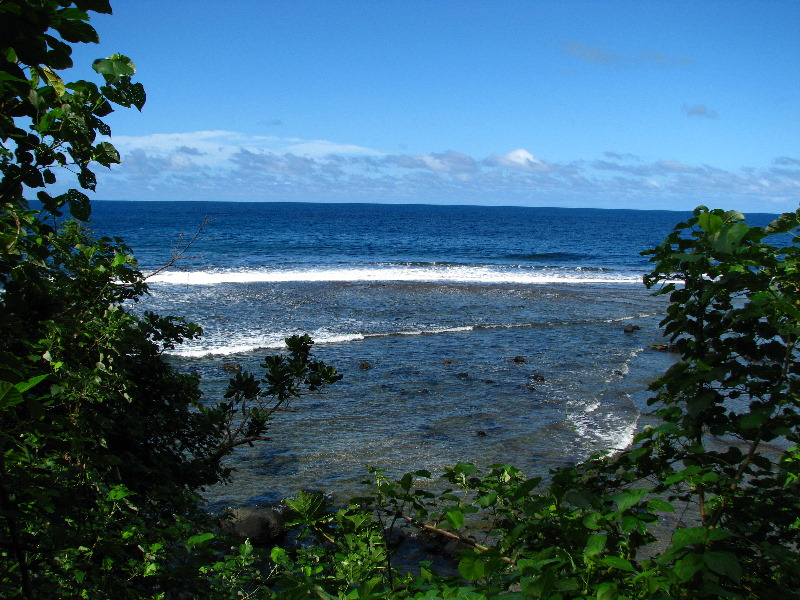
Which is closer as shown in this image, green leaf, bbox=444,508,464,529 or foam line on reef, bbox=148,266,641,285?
green leaf, bbox=444,508,464,529

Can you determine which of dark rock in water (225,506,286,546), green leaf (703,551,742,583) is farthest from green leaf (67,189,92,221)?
dark rock in water (225,506,286,546)

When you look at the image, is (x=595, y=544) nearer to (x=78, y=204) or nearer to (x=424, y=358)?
(x=78, y=204)

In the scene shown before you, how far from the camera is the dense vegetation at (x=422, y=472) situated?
1.67 m

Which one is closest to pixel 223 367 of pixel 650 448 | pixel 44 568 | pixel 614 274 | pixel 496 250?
pixel 44 568

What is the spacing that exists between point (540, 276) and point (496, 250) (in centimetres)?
1957

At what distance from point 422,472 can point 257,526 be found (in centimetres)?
487

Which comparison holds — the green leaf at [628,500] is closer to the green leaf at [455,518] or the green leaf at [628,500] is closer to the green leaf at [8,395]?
the green leaf at [455,518]

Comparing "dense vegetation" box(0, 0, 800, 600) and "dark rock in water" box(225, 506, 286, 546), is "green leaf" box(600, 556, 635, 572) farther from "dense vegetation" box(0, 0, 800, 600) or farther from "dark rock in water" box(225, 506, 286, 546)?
"dark rock in water" box(225, 506, 286, 546)

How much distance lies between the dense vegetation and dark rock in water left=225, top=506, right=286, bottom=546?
3145 mm

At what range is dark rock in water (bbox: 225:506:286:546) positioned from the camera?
20.4 ft

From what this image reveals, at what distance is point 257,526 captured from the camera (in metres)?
6.34

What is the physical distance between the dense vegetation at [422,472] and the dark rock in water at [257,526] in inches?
124

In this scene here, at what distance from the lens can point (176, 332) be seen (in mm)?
4938

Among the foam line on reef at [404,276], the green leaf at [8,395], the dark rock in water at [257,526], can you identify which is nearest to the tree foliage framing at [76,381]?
the green leaf at [8,395]
